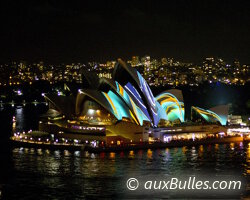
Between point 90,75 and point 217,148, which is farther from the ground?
point 90,75

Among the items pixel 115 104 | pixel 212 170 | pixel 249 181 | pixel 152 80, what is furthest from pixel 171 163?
pixel 152 80

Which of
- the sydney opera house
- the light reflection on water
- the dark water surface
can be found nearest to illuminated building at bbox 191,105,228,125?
the sydney opera house

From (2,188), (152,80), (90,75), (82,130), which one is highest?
(152,80)

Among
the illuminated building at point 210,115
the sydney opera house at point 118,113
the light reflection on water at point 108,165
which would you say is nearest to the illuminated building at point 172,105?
the sydney opera house at point 118,113

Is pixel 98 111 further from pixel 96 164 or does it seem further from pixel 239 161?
pixel 239 161

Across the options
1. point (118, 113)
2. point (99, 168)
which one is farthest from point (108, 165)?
point (118, 113)

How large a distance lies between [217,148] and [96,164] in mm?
11253

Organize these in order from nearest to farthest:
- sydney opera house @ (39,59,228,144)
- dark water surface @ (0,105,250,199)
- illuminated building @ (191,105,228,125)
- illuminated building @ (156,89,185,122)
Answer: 1. dark water surface @ (0,105,250,199)
2. sydney opera house @ (39,59,228,144)
3. illuminated building @ (156,89,185,122)
4. illuminated building @ (191,105,228,125)

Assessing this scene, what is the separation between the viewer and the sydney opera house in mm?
39938

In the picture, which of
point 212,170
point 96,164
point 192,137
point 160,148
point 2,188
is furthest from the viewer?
point 192,137

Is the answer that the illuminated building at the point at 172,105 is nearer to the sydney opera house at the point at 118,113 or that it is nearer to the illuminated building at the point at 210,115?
the sydney opera house at the point at 118,113

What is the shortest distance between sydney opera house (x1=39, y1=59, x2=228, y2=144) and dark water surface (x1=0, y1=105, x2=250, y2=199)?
2.59 m

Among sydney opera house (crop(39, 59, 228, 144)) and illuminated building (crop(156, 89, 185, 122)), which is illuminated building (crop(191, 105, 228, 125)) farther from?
illuminated building (crop(156, 89, 185, 122))

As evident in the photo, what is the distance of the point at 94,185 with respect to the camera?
2678cm
